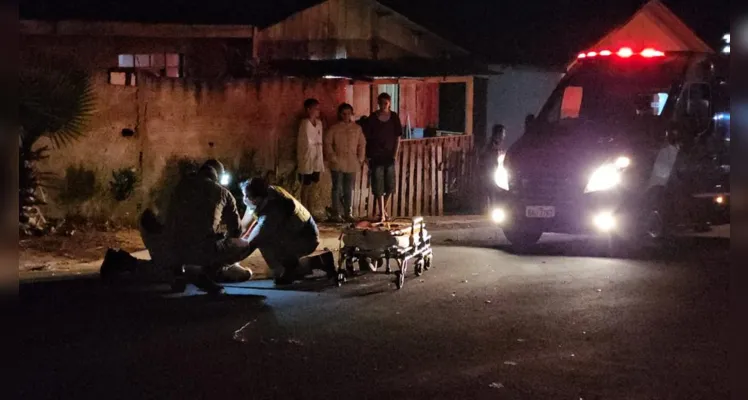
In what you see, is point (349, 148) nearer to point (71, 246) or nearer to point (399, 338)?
point (71, 246)

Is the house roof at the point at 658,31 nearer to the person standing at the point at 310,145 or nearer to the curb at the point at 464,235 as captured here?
the curb at the point at 464,235

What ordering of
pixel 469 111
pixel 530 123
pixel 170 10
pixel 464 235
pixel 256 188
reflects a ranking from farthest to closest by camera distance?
pixel 170 10, pixel 469 111, pixel 464 235, pixel 530 123, pixel 256 188

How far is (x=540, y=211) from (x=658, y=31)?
36.1ft

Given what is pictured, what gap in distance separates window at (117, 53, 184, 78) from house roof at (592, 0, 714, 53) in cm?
936

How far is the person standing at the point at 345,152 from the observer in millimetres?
14398

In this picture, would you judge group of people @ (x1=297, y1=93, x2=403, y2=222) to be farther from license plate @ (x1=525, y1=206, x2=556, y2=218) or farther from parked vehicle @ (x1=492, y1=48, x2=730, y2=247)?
license plate @ (x1=525, y1=206, x2=556, y2=218)

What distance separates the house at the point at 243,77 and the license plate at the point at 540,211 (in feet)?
12.2

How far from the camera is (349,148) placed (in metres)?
14.4

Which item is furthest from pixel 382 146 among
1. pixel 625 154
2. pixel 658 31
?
pixel 658 31

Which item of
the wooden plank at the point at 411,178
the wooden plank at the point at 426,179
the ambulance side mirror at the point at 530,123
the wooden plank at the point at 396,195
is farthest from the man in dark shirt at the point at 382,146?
the ambulance side mirror at the point at 530,123

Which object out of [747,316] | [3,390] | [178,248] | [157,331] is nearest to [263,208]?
[178,248]

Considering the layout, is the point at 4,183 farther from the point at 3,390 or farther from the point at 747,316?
the point at 747,316

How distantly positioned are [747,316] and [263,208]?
4.77m

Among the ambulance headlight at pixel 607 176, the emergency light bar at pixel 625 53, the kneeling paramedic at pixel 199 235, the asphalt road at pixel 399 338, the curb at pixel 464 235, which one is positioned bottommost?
the asphalt road at pixel 399 338
